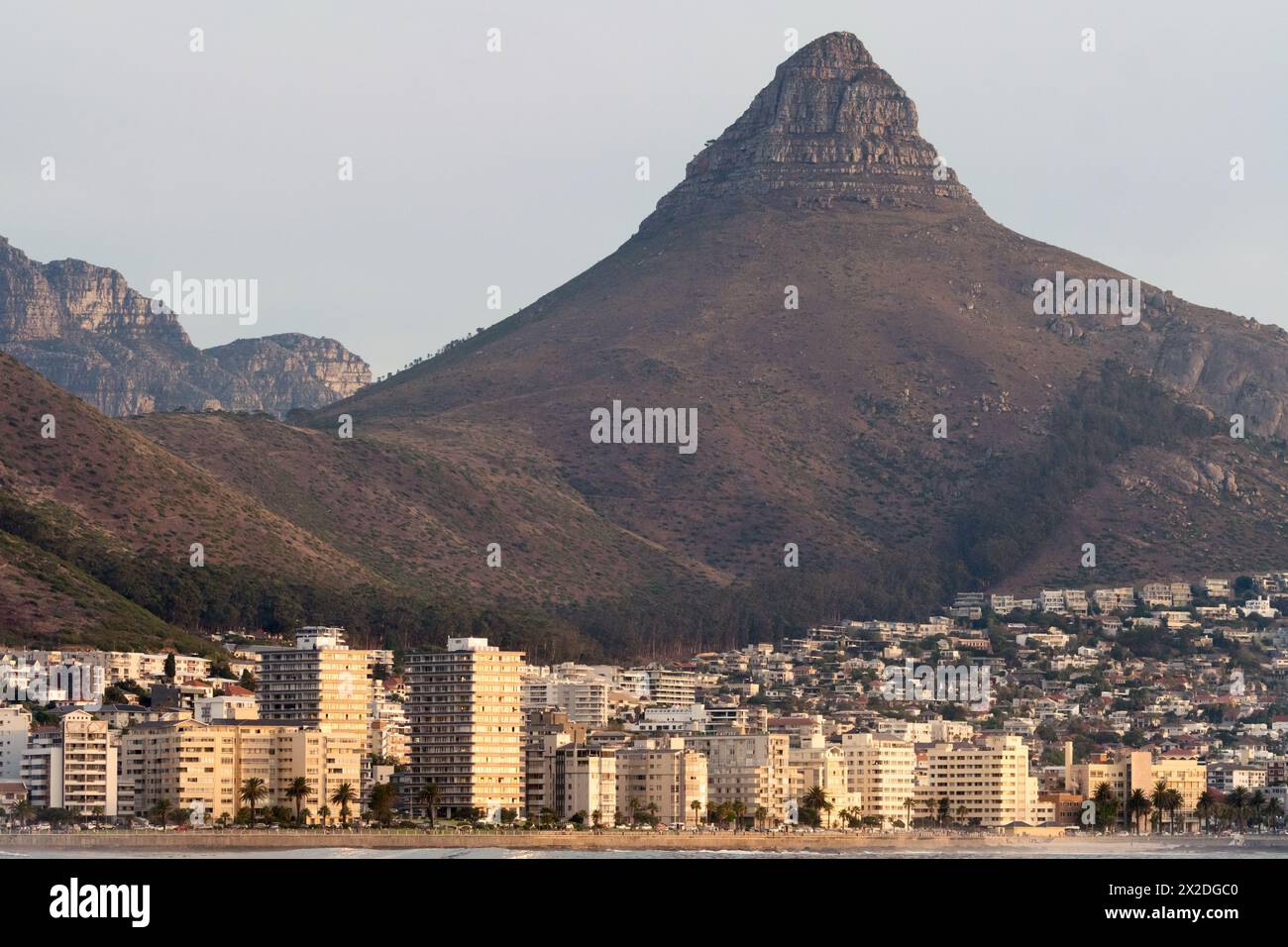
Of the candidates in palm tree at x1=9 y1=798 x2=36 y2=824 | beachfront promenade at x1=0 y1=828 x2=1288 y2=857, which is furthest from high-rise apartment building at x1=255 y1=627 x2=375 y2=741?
beachfront promenade at x1=0 y1=828 x2=1288 y2=857

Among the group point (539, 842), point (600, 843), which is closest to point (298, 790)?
point (539, 842)

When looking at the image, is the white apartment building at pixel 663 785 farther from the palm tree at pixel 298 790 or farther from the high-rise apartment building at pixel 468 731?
the palm tree at pixel 298 790

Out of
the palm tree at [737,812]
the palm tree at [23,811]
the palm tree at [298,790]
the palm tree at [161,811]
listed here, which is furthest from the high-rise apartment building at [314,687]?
the palm tree at [737,812]

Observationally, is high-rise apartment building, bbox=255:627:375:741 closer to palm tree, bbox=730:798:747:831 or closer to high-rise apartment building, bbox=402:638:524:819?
high-rise apartment building, bbox=402:638:524:819
